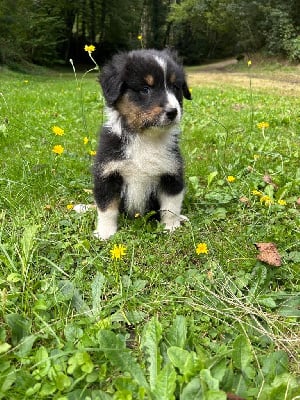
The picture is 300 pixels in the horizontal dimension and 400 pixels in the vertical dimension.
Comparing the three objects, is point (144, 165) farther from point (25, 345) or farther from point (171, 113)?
point (25, 345)

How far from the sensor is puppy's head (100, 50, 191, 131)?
329 centimetres

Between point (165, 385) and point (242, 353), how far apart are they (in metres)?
0.46

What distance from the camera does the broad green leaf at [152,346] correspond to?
2.04 m

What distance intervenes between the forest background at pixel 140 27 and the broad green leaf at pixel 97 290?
940 inches

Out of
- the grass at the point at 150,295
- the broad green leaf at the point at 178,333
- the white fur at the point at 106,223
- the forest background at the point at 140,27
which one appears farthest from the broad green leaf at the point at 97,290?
the forest background at the point at 140,27

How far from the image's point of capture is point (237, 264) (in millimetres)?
3115

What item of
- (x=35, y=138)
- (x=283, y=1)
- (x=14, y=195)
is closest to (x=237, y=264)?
(x=14, y=195)

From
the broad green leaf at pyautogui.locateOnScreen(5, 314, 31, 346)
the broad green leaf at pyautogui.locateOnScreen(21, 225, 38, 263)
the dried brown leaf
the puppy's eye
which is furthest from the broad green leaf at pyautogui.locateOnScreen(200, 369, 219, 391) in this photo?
the puppy's eye

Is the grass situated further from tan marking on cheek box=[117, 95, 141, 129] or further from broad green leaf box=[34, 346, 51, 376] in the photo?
tan marking on cheek box=[117, 95, 141, 129]

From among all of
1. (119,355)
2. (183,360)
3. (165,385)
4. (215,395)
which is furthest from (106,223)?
(215,395)

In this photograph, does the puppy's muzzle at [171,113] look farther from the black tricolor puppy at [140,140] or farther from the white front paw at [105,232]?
the white front paw at [105,232]

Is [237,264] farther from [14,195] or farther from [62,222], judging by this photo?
[14,195]

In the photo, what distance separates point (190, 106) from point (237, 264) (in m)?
7.65

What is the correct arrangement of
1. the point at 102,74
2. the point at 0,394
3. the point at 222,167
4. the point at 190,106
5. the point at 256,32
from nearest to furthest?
the point at 0,394 < the point at 102,74 < the point at 222,167 < the point at 190,106 < the point at 256,32
